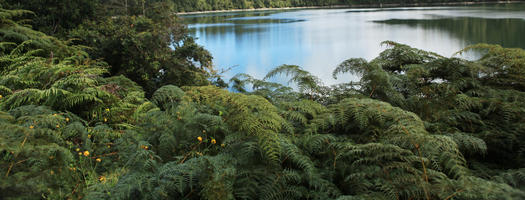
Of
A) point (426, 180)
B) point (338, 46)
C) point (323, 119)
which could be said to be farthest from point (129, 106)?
point (338, 46)

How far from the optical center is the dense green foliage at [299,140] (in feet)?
4.52

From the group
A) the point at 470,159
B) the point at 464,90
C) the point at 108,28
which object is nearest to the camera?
the point at 470,159

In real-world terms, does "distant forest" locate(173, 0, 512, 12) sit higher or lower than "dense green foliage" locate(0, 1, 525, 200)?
higher

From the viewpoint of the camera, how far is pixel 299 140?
1764 millimetres

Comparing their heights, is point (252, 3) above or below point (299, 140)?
above

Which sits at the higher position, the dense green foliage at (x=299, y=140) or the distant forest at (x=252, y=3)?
the distant forest at (x=252, y=3)

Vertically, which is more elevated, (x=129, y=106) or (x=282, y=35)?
(x=282, y=35)

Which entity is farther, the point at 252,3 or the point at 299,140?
the point at 252,3

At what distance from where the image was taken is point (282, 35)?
23406mm

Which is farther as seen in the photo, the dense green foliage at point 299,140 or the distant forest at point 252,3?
the distant forest at point 252,3

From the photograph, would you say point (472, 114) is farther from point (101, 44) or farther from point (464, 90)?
point (101, 44)

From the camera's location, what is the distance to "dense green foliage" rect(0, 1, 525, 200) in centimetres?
138

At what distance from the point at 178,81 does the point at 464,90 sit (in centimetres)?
616

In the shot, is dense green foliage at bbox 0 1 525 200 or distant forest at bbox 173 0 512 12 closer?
dense green foliage at bbox 0 1 525 200
